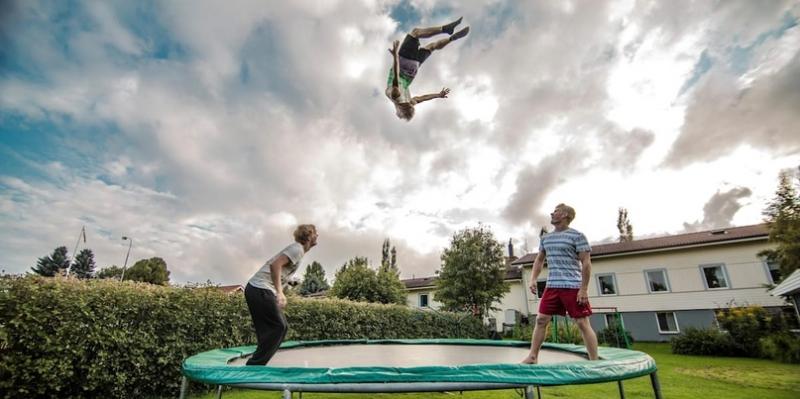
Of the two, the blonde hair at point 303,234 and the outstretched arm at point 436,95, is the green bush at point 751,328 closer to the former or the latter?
the outstretched arm at point 436,95

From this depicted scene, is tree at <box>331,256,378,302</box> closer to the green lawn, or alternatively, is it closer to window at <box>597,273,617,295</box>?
the green lawn

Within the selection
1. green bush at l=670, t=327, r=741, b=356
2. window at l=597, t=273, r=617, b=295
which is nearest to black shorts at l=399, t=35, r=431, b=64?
green bush at l=670, t=327, r=741, b=356

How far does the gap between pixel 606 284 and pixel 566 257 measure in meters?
13.8

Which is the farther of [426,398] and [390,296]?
[390,296]

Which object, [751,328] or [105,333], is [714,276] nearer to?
[751,328]

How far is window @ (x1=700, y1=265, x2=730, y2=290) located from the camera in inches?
459

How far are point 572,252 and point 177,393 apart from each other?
4.11m

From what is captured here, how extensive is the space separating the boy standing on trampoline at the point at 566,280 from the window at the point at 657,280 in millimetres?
13396

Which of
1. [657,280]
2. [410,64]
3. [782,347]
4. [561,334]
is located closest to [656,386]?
[410,64]

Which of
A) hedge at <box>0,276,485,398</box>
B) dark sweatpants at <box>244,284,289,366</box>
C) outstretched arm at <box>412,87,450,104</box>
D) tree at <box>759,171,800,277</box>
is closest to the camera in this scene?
dark sweatpants at <box>244,284,289,366</box>

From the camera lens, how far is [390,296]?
13477mm

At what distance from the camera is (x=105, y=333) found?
10.1 feet

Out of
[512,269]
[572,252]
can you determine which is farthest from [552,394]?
[512,269]

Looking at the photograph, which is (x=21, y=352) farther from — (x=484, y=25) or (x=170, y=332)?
(x=484, y=25)
